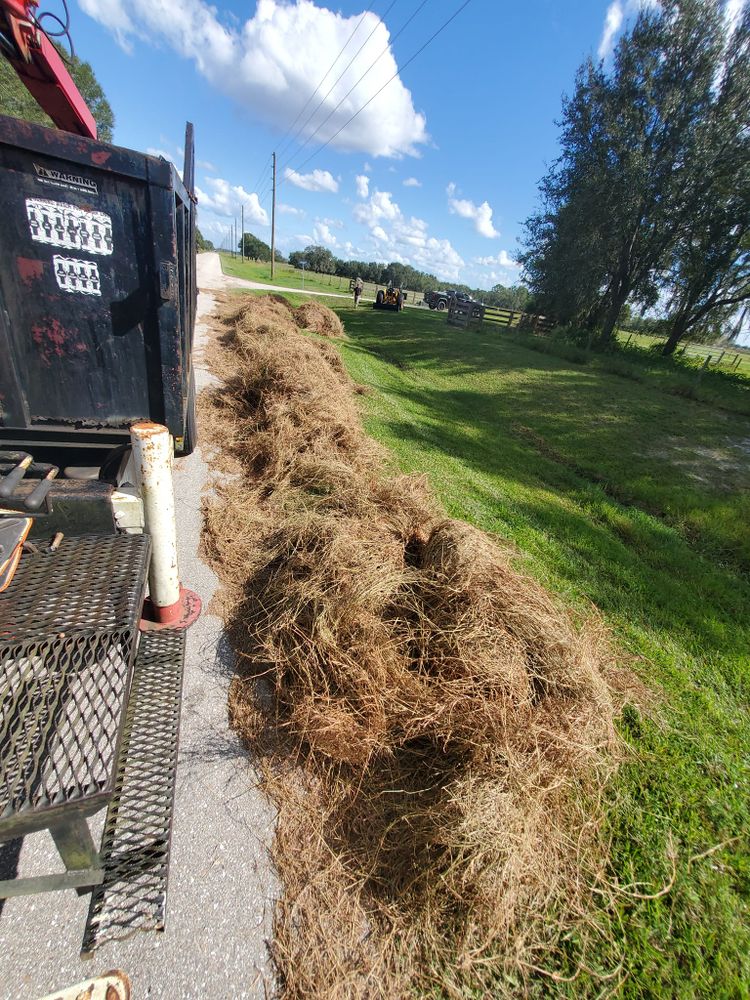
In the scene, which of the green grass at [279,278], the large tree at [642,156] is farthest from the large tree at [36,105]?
the large tree at [642,156]

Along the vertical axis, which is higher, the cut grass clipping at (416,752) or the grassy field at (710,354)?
the grassy field at (710,354)

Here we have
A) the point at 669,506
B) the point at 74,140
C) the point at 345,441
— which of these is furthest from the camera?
the point at 669,506

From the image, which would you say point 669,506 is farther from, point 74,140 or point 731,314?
point 731,314

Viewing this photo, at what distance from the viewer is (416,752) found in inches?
87.3

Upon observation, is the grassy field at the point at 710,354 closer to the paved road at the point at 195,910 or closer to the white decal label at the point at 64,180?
the white decal label at the point at 64,180

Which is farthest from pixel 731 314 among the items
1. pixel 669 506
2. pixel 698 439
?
pixel 669 506

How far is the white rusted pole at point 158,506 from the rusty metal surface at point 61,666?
34cm

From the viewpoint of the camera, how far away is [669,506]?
668 cm

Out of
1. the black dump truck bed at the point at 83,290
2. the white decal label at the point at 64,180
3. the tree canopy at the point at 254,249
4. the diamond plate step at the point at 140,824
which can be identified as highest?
the tree canopy at the point at 254,249

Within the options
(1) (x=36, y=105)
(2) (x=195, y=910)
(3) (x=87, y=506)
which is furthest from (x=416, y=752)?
(1) (x=36, y=105)

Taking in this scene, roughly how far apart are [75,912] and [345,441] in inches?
180

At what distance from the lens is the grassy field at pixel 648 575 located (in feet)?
6.17

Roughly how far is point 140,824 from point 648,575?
4889 mm

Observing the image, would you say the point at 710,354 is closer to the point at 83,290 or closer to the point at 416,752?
the point at 416,752
